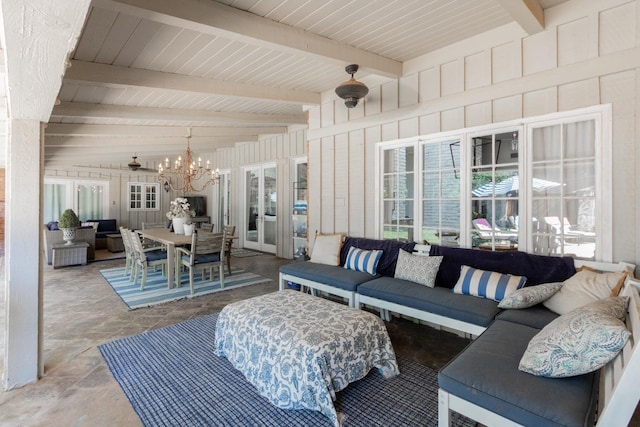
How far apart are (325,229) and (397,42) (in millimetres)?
2685

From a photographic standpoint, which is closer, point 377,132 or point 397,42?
point 397,42

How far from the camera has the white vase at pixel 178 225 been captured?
584 cm

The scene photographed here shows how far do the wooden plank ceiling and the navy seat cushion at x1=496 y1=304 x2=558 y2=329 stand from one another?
232cm

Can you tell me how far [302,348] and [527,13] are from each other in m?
3.08

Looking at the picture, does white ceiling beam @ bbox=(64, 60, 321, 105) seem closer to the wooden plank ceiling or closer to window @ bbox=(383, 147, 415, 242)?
the wooden plank ceiling

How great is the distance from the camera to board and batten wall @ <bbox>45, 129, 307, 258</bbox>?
757 cm

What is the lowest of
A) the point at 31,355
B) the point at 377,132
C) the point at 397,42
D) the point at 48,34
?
the point at 31,355

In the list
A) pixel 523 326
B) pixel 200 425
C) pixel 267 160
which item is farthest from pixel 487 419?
→ pixel 267 160

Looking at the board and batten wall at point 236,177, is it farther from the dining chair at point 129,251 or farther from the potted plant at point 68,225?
the potted plant at point 68,225

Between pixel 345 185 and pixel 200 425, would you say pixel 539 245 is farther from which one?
pixel 200 425

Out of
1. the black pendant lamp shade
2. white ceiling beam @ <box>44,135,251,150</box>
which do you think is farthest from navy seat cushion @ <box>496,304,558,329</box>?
white ceiling beam @ <box>44,135,251,150</box>

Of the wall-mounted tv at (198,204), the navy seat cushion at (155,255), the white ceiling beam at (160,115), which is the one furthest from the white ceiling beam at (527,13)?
the wall-mounted tv at (198,204)

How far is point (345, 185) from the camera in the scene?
184 inches

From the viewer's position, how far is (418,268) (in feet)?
11.2
